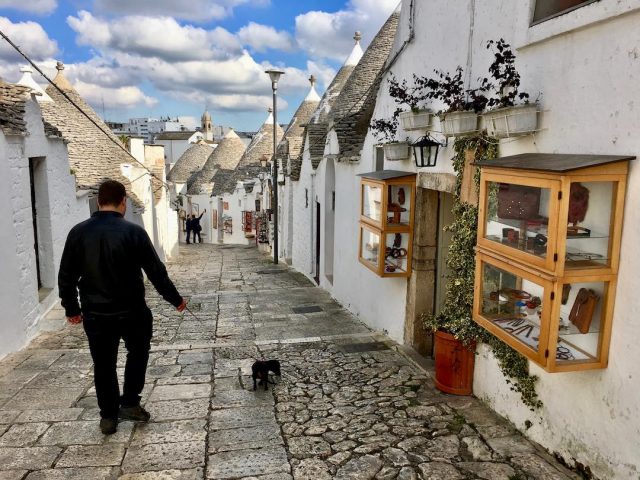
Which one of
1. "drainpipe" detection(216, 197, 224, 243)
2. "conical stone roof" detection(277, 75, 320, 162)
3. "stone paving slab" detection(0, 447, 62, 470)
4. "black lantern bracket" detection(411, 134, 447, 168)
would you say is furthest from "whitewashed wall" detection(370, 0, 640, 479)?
"drainpipe" detection(216, 197, 224, 243)

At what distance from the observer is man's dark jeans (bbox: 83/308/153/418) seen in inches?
147

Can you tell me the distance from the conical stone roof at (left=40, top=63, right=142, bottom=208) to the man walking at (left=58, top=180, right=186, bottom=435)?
869 centimetres

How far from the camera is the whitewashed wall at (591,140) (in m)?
2.84

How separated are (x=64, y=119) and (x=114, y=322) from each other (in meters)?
12.5

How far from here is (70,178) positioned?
8688 millimetres

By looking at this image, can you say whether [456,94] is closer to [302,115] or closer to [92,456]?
[92,456]

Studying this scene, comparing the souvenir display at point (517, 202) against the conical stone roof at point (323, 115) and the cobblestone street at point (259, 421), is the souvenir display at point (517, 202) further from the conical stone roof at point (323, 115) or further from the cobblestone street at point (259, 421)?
the conical stone roof at point (323, 115)

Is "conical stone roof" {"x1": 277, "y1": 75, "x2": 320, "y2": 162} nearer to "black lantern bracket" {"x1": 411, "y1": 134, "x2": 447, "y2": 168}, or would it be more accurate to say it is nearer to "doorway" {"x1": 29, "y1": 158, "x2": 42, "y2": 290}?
"doorway" {"x1": 29, "y1": 158, "x2": 42, "y2": 290}

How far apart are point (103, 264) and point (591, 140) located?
3416 millimetres

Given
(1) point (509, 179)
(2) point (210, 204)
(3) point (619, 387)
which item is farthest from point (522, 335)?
(2) point (210, 204)

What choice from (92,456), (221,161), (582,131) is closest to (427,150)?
(582,131)

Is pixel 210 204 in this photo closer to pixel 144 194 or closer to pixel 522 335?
pixel 144 194

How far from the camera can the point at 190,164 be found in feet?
158

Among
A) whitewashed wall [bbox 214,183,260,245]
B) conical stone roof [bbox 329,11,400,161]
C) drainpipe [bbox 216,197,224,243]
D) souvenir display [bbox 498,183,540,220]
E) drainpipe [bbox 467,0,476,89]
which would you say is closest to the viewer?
souvenir display [bbox 498,183,540,220]
